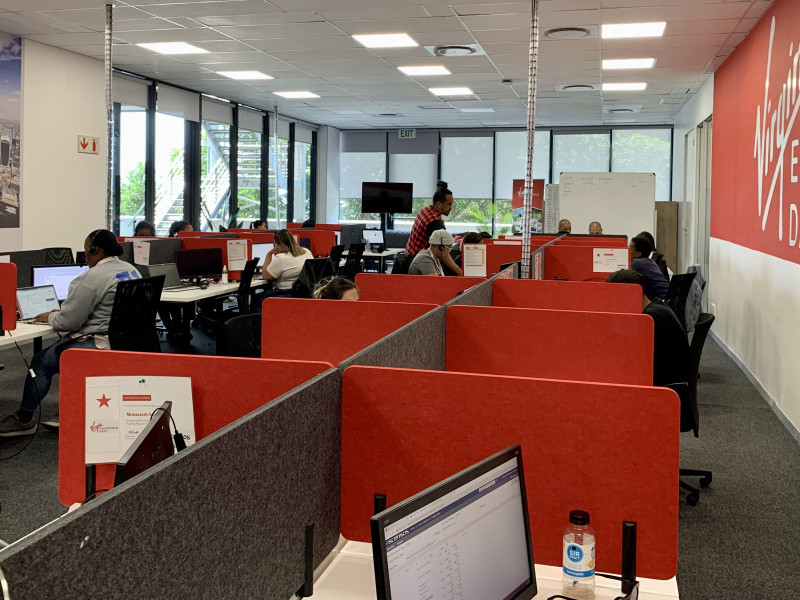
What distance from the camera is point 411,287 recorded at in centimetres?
377

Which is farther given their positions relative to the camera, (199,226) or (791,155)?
(199,226)

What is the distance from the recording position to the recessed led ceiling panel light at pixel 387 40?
7.07 meters

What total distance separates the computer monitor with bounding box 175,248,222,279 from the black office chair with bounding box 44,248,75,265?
0.85m

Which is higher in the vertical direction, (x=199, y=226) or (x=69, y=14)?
(x=69, y=14)

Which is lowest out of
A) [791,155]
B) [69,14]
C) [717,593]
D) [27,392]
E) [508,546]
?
[717,593]

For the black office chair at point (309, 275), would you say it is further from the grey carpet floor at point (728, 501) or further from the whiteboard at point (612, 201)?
the whiteboard at point (612, 201)

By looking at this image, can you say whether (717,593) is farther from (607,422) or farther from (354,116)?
(354,116)

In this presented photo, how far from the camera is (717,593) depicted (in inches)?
108

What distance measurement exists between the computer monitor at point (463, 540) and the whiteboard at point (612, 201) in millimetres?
10117

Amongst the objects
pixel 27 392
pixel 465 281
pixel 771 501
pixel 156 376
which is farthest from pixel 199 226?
pixel 156 376

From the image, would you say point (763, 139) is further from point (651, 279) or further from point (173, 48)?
point (173, 48)

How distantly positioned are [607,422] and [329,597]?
1.98ft

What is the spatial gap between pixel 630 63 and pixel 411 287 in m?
5.45

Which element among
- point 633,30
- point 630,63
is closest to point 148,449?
point 633,30
